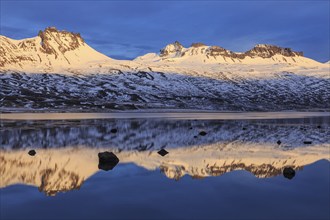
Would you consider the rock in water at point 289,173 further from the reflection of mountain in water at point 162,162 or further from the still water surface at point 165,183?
the reflection of mountain in water at point 162,162

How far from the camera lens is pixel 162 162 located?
32.8 meters

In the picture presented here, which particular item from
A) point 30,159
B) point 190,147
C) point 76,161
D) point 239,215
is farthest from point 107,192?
point 190,147

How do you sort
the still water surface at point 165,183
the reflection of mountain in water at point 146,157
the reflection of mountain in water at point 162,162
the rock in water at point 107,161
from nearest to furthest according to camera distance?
the still water surface at point 165,183 < the reflection of mountain in water at point 162,162 < the reflection of mountain in water at point 146,157 < the rock in water at point 107,161

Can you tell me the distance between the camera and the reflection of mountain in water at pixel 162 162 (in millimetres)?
25812

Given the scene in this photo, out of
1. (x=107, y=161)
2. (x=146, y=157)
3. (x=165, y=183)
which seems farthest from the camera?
(x=146, y=157)

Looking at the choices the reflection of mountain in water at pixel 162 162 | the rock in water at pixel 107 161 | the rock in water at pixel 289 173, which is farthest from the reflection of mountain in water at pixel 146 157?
the rock in water at pixel 289 173

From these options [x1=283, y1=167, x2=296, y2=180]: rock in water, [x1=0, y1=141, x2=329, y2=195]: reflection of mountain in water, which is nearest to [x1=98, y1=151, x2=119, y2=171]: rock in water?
[x1=0, y1=141, x2=329, y2=195]: reflection of mountain in water

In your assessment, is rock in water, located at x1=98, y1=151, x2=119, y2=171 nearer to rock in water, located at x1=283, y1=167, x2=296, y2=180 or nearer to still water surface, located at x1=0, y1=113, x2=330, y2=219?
still water surface, located at x1=0, y1=113, x2=330, y2=219

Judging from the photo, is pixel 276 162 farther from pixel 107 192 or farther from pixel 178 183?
pixel 107 192

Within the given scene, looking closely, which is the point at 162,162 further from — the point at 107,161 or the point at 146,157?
the point at 107,161

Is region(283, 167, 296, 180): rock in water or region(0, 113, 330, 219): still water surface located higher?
region(283, 167, 296, 180): rock in water

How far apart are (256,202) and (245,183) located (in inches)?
191

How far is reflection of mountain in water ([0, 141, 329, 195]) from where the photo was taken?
25812mm

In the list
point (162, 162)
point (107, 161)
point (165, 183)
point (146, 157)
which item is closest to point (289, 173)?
point (165, 183)
